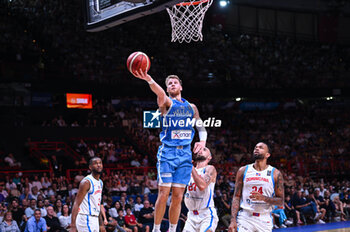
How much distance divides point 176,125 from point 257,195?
1361mm

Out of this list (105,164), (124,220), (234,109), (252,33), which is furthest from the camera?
(252,33)

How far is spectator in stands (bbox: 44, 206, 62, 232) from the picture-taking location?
10.7 metres

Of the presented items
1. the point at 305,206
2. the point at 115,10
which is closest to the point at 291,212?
the point at 305,206

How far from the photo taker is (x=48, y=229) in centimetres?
1061

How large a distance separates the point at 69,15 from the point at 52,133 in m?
6.28

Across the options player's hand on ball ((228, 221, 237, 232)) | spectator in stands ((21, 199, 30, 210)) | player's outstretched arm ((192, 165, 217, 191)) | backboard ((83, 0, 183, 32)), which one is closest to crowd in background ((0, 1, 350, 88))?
spectator in stands ((21, 199, 30, 210))

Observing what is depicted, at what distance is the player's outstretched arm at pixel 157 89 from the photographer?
16.6ft

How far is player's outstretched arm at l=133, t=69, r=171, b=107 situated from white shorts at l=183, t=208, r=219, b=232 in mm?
2018

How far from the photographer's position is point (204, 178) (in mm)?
6719

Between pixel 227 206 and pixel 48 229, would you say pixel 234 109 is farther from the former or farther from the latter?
pixel 48 229

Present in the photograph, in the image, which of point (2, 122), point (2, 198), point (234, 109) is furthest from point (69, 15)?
point (2, 198)

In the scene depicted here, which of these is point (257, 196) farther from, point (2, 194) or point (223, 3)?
point (223, 3)

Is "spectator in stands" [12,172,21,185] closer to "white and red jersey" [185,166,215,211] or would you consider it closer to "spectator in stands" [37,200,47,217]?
"spectator in stands" [37,200,47,217]

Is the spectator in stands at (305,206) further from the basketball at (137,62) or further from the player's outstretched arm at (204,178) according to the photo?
the basketball at (137,62)
